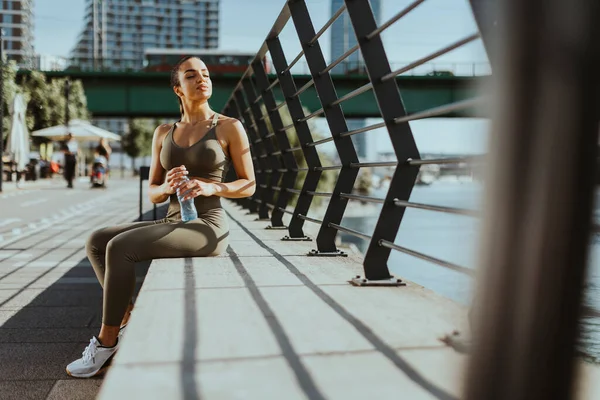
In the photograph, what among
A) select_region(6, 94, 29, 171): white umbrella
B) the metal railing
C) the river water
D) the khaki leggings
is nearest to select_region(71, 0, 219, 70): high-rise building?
the river water

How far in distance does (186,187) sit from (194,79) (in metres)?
0.64

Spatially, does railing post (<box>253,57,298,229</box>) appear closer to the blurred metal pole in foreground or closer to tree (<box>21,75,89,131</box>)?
the blurred metal pole in foreground

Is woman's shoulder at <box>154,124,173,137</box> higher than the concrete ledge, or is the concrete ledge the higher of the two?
woman's shoulder at <box>154,124,173,137</box>

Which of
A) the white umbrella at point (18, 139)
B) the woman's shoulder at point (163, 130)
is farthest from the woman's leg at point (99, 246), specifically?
the white umbrella at point (18, 139)

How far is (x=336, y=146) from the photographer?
4.32m

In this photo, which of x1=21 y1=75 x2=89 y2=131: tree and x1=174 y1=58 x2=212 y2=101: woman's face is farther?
x1=21 y1=75 x2=89 y2=131: tree

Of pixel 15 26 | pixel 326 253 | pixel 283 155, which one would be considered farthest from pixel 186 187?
pixel 15 26

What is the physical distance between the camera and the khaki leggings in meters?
3.21

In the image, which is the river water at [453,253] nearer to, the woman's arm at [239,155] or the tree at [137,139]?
the woman's arm at [239,155]

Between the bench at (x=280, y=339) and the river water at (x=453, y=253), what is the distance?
14 cm

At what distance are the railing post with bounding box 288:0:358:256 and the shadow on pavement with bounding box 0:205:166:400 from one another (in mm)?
1384

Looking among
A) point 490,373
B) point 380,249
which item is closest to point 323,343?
point 490,373

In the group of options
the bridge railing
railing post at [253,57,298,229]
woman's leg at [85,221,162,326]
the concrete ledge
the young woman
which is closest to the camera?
the concrete ledge

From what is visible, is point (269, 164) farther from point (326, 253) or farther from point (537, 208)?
point (537, 208)
